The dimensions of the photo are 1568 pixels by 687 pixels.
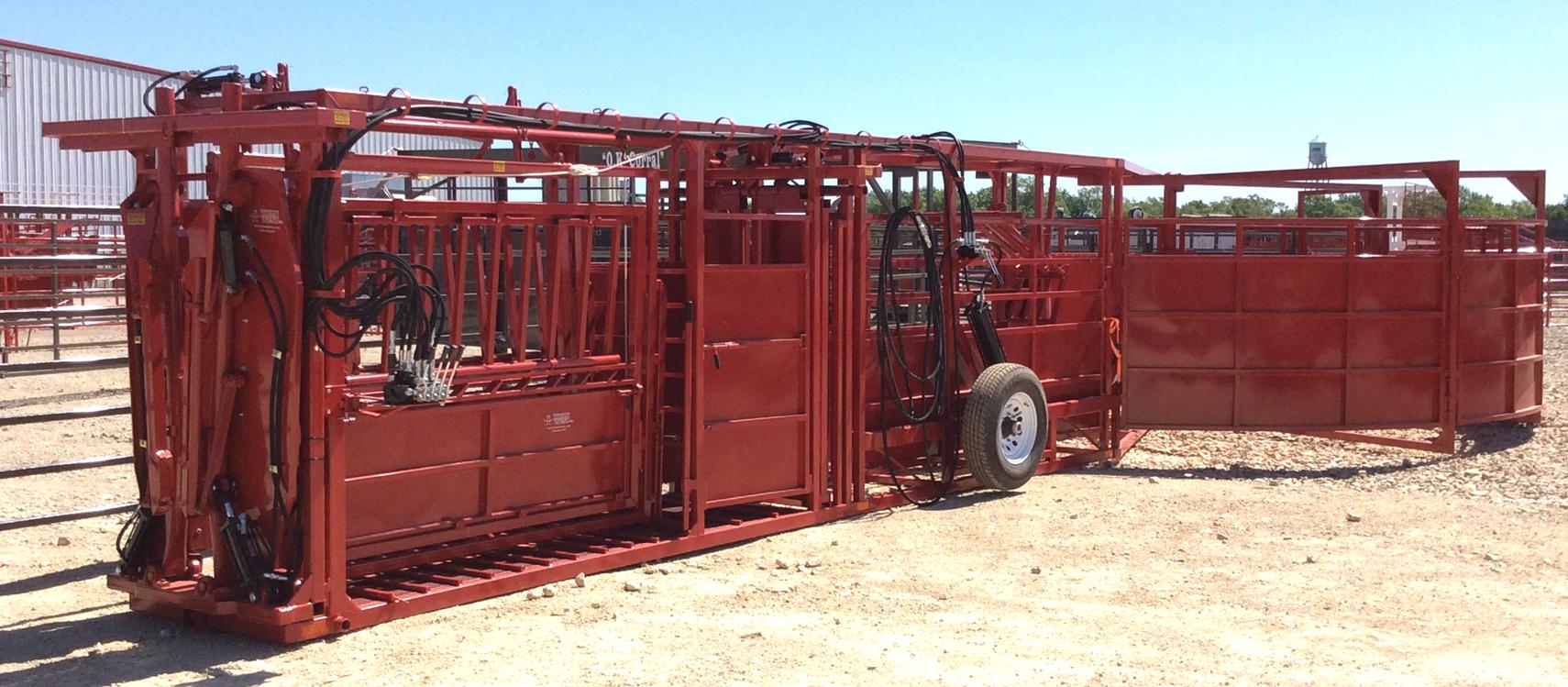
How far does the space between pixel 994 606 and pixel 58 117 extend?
3165 cm

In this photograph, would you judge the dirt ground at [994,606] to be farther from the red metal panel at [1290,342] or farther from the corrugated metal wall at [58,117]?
the corrugated metal wall at [58,117]

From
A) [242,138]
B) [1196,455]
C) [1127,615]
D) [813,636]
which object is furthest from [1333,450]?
[242,138]

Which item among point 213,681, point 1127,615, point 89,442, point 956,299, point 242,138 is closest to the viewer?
point 213,681

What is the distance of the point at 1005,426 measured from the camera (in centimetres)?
1205

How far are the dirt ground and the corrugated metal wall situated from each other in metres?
24.6

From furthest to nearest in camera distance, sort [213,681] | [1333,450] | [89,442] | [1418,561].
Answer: [1333,450]
[89,442]
[1418,561]
[213,681]

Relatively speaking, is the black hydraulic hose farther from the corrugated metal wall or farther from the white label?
the corrugated metal wall

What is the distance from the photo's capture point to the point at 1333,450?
14562 millimetres

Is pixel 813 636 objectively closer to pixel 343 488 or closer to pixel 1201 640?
pixel 1201 640

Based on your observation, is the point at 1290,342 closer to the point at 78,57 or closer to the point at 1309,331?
the point at 1309,331

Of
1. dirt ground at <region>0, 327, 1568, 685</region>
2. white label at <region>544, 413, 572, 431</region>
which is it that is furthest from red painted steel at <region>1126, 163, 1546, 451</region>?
white label at <region>544, 413, 572, 431</region>

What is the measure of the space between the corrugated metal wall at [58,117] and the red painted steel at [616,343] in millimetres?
22817

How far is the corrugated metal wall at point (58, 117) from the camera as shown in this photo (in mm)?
34031

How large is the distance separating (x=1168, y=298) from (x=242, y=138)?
339 inches
